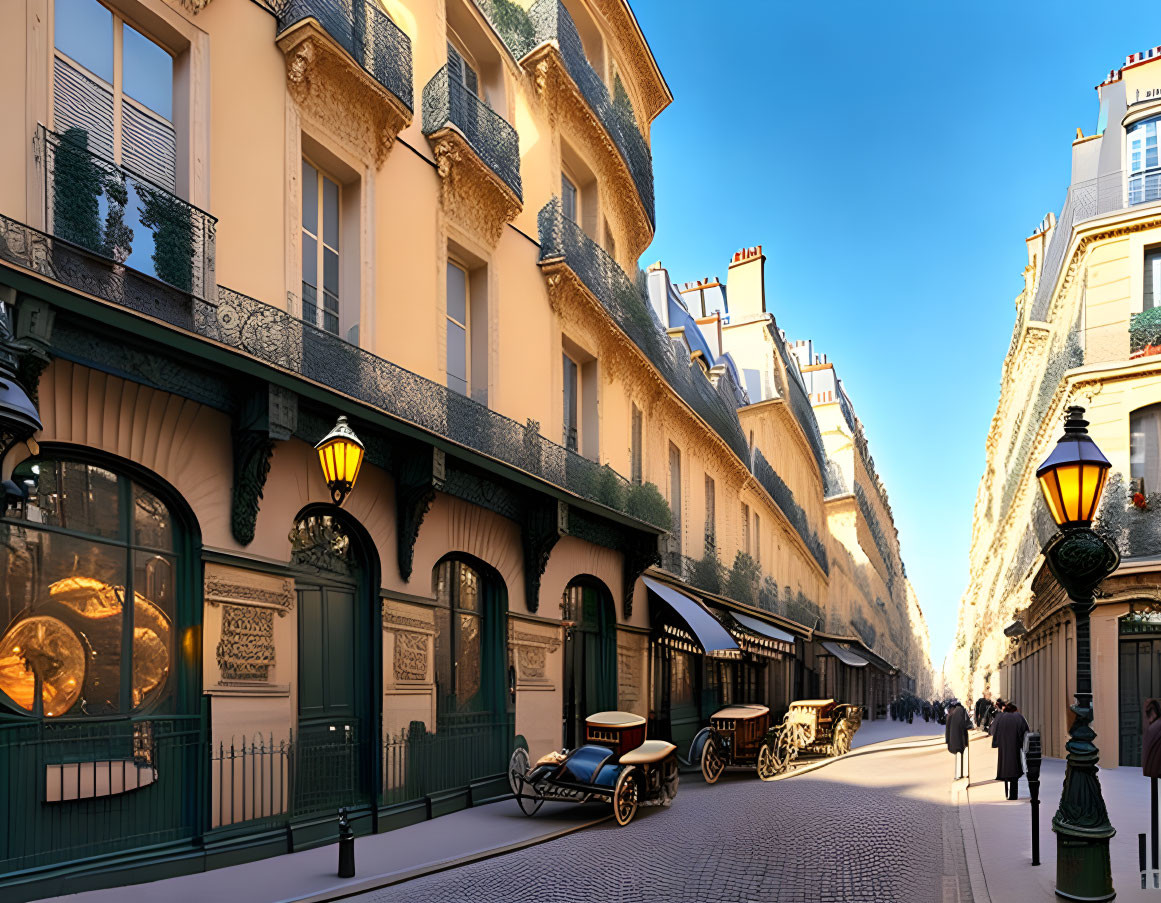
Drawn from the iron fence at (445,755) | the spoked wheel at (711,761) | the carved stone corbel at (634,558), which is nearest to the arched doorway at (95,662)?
the iron fence at (445,755)

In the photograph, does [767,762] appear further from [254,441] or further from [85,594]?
[85,594]

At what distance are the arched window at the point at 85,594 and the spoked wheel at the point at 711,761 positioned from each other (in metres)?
9.40

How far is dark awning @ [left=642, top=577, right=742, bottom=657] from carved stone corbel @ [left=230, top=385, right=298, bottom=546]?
10263 mm

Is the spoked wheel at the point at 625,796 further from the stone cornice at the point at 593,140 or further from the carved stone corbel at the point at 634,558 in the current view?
the stone cornice at the point at 593,140

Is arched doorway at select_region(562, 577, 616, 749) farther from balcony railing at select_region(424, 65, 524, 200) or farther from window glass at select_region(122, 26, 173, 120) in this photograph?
window glass at select_region(122, 26, 173, 120)

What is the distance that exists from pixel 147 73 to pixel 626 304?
455 inches

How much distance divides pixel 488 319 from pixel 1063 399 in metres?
13.9

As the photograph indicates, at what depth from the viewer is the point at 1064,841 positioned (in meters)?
7.63

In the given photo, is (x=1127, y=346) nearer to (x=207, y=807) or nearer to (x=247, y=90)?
(x=247, y=90)

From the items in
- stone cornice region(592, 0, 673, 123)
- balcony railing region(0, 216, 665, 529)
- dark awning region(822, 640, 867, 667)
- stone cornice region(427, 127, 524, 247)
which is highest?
stone cornice region(592, 0, 673, 123)

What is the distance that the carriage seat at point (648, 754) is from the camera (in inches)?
495

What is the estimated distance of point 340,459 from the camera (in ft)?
30.1

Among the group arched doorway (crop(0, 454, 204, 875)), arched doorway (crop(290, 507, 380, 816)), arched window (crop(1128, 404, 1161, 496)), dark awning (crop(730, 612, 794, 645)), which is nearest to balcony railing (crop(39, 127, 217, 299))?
arched doorway (crop(0, 454, 204, 875))

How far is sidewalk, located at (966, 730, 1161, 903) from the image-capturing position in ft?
27.8
